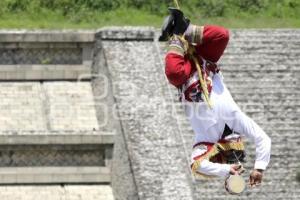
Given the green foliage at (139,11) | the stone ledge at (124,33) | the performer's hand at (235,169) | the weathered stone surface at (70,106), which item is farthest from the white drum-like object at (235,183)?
the green foliage at (139,11)

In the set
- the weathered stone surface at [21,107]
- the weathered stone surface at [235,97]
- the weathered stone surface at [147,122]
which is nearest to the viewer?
the weathered stone surface at [147,122]

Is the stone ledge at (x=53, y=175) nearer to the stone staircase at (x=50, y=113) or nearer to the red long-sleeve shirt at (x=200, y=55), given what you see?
the stone staircase at (x=50, y=113)

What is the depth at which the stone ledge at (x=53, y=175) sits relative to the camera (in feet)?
44.4

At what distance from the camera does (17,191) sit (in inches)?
528

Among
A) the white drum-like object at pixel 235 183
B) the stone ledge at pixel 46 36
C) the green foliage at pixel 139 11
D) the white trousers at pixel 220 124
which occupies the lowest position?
the green foliage at pixel 139 11

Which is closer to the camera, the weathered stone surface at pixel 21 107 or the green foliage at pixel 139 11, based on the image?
the weathered stone surface at pixel 21 107

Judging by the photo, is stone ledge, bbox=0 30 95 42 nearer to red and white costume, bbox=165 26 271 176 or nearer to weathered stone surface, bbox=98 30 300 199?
weathered stone surface, bbox=98 30 300 199

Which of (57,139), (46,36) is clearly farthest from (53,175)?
(46,36)

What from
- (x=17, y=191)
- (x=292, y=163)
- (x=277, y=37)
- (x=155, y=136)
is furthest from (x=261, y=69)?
(x=17, y=191)

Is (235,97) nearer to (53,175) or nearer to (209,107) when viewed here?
(53,175)

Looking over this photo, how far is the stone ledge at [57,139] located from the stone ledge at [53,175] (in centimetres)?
33

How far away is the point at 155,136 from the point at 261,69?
3058mm

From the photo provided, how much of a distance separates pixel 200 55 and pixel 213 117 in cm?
45

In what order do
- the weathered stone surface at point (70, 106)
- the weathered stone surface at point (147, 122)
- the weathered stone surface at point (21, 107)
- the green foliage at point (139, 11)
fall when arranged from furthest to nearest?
the green foliage at point (139, 11), the weathered stone surface at point (70, 106), the weathered stone surface at point (21, 107), the weathered stone surface at point (147, 122)
